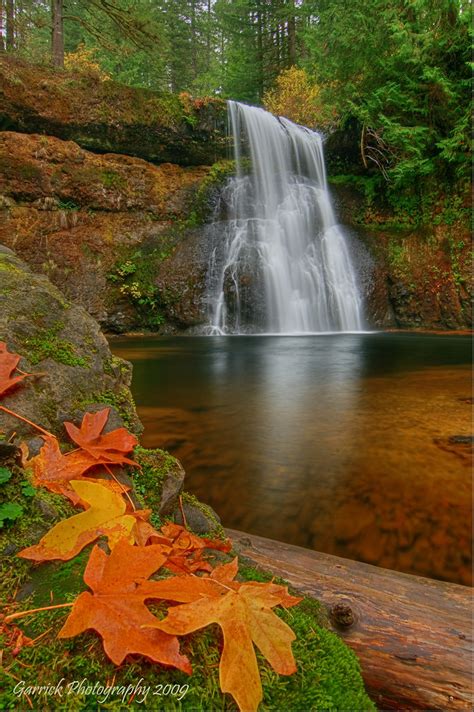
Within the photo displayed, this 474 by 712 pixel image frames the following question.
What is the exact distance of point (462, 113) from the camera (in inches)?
461

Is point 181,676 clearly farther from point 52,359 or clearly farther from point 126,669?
point 52,359

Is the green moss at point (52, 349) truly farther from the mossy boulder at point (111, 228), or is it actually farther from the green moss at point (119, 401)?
the mossy boulder at point (111, 228)

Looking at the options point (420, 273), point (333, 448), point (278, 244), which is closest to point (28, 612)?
point (333, 448)

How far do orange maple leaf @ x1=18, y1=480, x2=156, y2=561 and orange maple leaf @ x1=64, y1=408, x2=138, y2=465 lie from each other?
0.21 m

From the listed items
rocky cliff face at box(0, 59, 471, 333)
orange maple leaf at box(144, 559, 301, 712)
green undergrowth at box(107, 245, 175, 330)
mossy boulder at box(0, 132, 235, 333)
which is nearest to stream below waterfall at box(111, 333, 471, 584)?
orange maple leaf at box(144, 559, 301, 712)

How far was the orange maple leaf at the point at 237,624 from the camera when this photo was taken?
0.62 meters

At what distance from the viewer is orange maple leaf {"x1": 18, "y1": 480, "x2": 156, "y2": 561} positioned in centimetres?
90

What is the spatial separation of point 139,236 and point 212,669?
13.5 meters

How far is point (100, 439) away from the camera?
56.8 inches

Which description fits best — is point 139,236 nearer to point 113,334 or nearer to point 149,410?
point 113,334

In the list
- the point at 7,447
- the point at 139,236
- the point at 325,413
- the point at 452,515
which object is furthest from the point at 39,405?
the point at 139,236

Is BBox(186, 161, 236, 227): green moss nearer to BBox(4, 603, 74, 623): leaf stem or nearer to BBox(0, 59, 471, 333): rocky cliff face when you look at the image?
BBox(0, 59, 471, 333): rocky cliff face

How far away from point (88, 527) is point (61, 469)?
31 cm

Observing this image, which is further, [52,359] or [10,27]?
[10,27]
